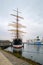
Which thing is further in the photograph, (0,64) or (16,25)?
(16,25)

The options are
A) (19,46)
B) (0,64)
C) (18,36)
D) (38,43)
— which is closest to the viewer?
(0,64)

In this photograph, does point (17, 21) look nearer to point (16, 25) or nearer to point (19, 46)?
point (16, 25)

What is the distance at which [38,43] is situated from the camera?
160875 mm

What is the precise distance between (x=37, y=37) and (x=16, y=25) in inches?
3994

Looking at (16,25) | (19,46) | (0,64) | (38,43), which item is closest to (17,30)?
(16,25)

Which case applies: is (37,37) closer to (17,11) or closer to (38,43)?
(38,43)

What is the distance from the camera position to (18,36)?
2793 inches

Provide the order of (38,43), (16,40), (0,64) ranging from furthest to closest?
(38,43)
(16,40)
(0,64)

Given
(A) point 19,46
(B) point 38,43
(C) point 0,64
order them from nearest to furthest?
(C) point 0,64
(A) point 19,46
(B) point 38,43

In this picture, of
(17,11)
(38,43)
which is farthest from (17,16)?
(38,43)

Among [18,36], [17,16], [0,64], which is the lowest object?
[0,64]

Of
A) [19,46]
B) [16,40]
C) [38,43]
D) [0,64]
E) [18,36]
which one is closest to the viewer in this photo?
[0,64]

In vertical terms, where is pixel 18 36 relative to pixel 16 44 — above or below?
above

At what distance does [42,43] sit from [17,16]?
102389mm
